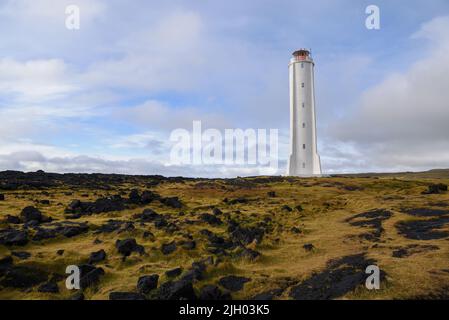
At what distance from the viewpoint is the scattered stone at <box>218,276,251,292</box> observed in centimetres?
1555

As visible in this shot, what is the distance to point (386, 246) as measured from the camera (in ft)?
65.6

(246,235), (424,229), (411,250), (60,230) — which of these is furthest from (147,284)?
(424,229)

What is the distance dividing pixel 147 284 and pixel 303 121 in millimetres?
51620

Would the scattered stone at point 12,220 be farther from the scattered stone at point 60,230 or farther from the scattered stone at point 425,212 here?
the scattered stone at point 425,212

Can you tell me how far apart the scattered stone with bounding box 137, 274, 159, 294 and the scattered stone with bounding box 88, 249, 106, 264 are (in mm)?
4576

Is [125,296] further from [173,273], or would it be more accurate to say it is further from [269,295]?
[269,295]

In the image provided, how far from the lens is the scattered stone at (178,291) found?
14.0 m

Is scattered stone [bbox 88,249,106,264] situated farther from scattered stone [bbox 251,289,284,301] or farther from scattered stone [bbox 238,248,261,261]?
scattered stone [bbox 251,289,284,301]

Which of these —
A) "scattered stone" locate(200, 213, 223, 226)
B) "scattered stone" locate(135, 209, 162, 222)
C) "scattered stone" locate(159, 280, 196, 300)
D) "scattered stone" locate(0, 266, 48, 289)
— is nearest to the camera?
"scattered stone" locate(159, 280, 196, 300)

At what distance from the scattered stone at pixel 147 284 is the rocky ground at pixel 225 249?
1.7 inches

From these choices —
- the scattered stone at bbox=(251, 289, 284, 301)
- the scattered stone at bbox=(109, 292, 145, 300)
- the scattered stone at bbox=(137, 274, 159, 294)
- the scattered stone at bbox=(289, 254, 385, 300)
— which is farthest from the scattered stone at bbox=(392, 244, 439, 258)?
the scattered stone at bbox=(109, 292, 145, 300)

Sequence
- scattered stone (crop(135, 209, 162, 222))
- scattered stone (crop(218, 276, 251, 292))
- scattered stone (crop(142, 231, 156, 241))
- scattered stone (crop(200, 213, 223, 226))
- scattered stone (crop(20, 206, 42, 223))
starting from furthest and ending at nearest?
scattered stone (crop(135, 209, 162, 222)) < scattered stone (crop(200, 213, 223, 226)) < scattered stone (crop(20, 206, 42, 223)) < scattered stone (crop(142, 231, 156, 241)) < scattered stone (crop(218, 276, 251, 292))

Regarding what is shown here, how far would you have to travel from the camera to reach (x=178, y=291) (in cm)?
1409
